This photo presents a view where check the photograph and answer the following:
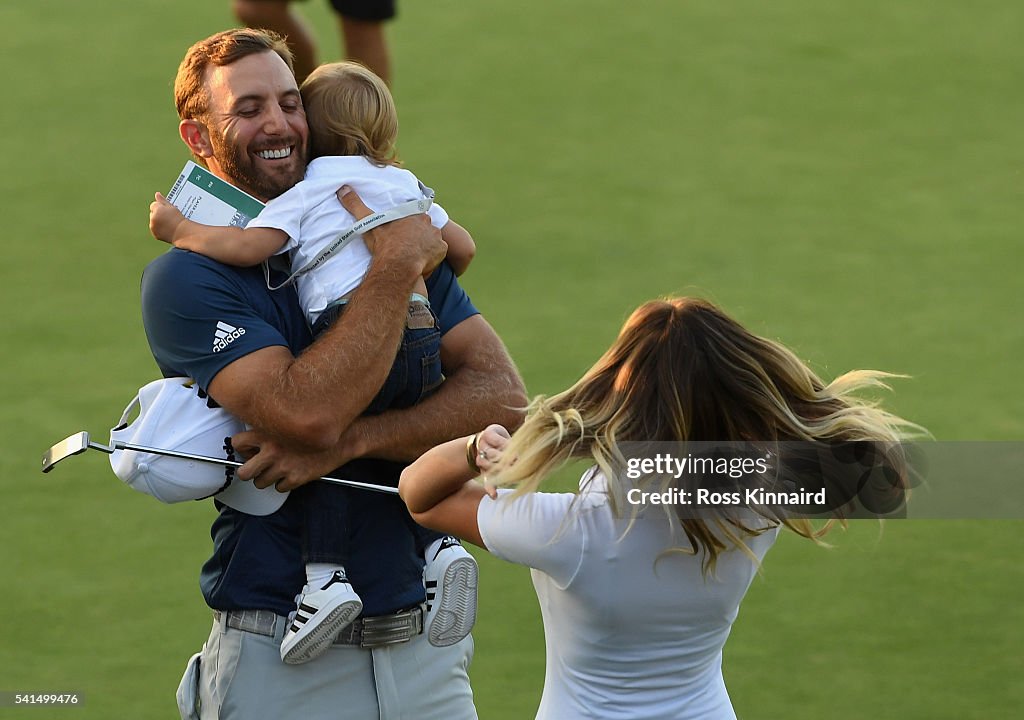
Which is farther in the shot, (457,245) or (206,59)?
(457,245)

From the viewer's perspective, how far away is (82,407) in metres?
6.26

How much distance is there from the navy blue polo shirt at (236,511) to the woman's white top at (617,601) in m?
0.47

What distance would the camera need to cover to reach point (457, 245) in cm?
342

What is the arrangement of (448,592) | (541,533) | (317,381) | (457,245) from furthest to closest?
(457,245)
(448,592)
(317,381)
(541,533)

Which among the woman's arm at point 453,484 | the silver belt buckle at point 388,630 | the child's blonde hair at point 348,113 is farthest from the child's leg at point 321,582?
the child's blonde hair at point 348,113

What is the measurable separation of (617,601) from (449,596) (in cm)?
61

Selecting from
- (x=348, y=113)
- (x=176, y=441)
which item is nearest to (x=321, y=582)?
(x=176, y=441)

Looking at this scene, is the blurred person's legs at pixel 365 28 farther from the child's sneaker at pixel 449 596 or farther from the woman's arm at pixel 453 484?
the woman's arm at pixel 453 484

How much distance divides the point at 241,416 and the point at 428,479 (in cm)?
40

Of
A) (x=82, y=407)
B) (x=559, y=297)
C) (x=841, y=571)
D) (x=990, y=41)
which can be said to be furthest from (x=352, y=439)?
(x=990, y=41)

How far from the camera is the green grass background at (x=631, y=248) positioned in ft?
16.0

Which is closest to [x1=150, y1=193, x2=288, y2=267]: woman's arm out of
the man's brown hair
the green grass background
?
the man's brown hair

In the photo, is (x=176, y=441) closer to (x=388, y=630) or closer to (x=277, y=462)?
(x=277, y=462)

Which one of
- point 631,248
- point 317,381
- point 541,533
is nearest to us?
point 541,533
